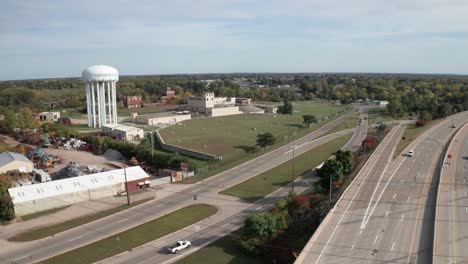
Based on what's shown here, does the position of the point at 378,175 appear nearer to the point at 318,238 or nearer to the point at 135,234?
the point at 318,238

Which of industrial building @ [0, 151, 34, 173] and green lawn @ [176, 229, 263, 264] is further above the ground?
industrial building @ [0, 151, 34, 173]

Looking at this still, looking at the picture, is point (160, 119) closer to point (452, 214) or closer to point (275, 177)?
point (275, 177)

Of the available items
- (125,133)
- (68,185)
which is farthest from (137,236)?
(125,133)

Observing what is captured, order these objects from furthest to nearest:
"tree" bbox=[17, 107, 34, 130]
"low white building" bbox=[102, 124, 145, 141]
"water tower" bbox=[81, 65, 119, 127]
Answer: "water tower" bbox=[81, 65, 119, 127] → "tree" bbox=[17, 107, 34, 130] → "low white building" bbox=[102, 124, 145, 141]

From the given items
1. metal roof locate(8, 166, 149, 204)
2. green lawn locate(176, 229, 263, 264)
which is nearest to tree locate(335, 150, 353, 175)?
green lawn locate(176, 229, 263, 264)

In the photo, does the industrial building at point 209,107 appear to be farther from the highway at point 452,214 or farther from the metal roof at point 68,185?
the highway at point 452,214

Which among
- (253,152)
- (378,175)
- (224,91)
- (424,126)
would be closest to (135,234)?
(378,175)

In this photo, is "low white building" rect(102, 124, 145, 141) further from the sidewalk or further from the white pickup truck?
the white pickup truck

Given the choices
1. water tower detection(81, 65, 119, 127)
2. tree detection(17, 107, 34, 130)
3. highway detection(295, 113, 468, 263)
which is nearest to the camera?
highway detection(295, 113, 468, 263)
